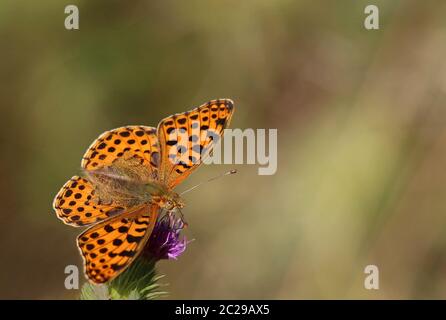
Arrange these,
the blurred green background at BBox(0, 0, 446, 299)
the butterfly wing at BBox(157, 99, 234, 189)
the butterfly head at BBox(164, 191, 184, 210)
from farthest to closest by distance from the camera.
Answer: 1. the blurred green background at BBox(0, 0, 446, 299)
2. the butterfly wing at BBox(157, 99, 234, 189)
3. the butterfly head at BBox(164, 191, 184, 210)

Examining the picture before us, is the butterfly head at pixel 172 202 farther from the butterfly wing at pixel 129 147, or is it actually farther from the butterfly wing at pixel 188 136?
the butterfly wing at pixel 129 147

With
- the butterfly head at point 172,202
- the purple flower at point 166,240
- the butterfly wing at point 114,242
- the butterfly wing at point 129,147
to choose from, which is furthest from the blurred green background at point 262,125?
the butterfly wing at point 114,242

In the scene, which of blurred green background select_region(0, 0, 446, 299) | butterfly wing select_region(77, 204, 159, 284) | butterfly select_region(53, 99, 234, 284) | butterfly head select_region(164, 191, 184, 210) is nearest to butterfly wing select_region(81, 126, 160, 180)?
butterfly select_region(53, 99, 234, 284)

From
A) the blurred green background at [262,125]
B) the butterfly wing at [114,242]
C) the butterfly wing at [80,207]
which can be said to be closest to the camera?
the butterfly wing at [114,242]

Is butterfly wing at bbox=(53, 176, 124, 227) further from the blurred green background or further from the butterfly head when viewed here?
the blurred green background

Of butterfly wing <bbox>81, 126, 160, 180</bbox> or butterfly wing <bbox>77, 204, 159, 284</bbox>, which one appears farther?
butterfly wing <bbox>81, 126, 160, 180</bbox>

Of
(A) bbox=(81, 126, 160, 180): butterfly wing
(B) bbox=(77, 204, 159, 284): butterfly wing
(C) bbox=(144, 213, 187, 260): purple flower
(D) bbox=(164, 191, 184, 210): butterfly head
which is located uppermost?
(A) bbox=(81, 126, 160, 180): butterfly wing

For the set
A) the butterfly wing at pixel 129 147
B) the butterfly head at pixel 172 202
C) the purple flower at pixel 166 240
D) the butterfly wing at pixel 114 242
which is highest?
the butterfly wing at pixel 129 147

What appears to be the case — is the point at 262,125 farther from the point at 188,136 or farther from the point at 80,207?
the point at 80,207
